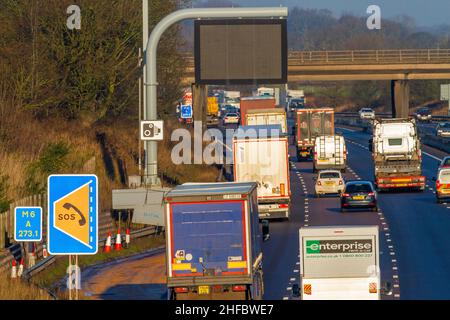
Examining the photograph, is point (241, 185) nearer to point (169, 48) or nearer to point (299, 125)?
point (169, 48)

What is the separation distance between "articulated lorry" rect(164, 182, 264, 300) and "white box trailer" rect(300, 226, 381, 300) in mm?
1388

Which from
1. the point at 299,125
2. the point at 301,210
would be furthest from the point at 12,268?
the point at 299,125

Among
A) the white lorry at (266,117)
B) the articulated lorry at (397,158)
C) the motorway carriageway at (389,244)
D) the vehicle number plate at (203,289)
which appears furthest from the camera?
the white lorry at (266,117)

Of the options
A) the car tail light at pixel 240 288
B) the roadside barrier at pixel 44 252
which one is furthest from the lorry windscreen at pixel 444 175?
the car tail light at pixel 240 288

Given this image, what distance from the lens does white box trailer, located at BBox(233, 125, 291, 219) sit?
1900 inches

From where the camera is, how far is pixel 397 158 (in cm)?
6156

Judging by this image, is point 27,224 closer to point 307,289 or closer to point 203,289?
point 203,289

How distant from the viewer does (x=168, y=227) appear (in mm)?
25219

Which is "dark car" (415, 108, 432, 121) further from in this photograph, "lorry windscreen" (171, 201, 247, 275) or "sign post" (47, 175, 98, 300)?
"sign post" (47, 175, 98, 300)

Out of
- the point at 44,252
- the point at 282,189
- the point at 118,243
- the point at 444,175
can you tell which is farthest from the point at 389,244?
the point at 444,175

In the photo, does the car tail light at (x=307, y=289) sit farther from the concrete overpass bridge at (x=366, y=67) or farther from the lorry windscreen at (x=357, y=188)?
the concrete overpass bridge at (x=366, y=67)

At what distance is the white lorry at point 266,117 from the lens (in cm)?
7150

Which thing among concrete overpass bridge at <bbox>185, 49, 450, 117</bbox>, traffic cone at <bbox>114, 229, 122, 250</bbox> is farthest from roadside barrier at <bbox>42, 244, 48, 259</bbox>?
concrete overpass bridge at <bbox>185, 49, 450, 117</bbox>

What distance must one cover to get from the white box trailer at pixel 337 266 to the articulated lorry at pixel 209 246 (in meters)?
1.39
